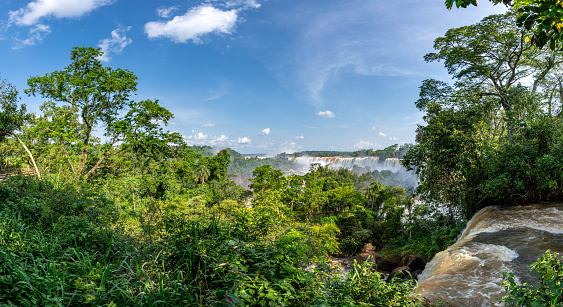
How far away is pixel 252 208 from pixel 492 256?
480 centimetres

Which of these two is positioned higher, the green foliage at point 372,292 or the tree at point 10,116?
the tree at point 10,116

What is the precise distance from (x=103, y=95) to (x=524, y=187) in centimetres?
1831

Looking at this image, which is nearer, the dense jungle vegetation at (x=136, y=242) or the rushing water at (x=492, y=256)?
the dense jungle vegetation at (x=136, y=242)

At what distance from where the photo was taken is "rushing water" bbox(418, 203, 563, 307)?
3785 mm

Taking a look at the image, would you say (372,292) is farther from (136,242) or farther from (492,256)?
(492,256)

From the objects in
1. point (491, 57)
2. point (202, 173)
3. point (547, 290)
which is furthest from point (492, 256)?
point (202, 173)

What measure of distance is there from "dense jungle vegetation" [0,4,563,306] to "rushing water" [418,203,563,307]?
1.12 meters

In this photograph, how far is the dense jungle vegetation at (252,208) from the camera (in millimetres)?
2156

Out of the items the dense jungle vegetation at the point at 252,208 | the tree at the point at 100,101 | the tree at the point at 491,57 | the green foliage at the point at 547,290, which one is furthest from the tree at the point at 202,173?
the green foliage at the point at 547,290

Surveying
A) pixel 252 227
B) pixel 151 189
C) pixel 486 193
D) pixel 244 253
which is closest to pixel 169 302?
pixel 244 253

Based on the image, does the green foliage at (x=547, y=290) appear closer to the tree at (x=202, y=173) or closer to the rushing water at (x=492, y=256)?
the rushing water at (x=492, y=256)

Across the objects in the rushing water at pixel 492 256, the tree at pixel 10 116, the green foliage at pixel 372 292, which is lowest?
the rushing water at pixel 492 256

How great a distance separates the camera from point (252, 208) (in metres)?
4.83

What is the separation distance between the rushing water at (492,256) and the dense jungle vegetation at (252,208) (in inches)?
44.3
